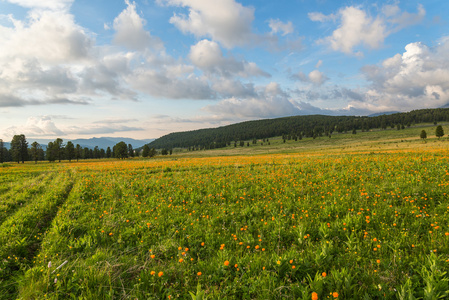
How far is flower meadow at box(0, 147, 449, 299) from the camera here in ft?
11.4

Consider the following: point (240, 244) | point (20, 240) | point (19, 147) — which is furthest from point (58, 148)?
point (240, 244)

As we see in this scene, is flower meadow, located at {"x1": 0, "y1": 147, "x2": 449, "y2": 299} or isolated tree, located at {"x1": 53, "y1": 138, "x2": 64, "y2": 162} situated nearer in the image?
flower meadow, located at {"x1": 0, "y1": 147, "x2": 449, "y2": 299}

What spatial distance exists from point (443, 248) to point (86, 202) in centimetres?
1214

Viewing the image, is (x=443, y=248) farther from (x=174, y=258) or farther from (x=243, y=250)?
(x=174, y=258)

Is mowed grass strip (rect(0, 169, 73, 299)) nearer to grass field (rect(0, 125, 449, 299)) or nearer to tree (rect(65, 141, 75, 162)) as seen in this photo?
grass field (rect(0, 125, 449, 299))

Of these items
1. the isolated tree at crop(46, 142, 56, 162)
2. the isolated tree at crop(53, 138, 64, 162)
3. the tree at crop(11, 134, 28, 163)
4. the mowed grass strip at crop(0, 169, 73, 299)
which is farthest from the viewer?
the isolated tree at crop(53, 138, 64, 162)

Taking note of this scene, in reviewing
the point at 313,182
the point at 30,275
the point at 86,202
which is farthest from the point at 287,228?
the point at 86,202

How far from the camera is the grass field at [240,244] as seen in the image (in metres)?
3.49

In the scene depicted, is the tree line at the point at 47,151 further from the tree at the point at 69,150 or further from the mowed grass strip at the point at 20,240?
the mowed grass strip at the point at 20,240

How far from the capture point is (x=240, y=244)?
515 cm

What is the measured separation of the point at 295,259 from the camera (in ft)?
12.9

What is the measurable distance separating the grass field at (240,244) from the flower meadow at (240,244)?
0.03 m

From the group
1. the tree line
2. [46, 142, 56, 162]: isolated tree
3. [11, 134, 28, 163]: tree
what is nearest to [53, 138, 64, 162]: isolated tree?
the tree line

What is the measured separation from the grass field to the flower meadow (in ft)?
0.10
